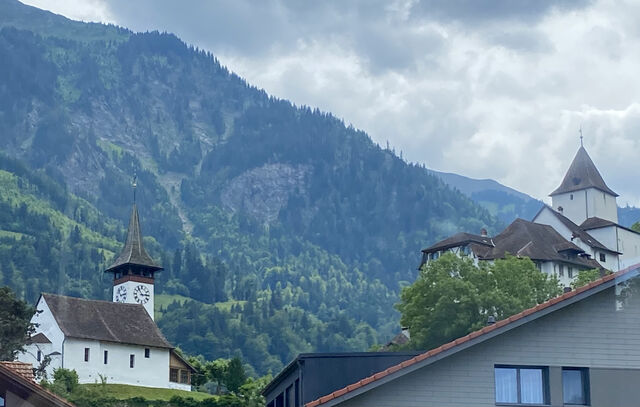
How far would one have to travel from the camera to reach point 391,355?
29531mm

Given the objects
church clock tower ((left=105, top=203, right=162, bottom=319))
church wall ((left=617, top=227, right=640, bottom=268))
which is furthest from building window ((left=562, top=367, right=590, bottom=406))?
church clock tower ((left=105, top=203, right=162, bottom=319))

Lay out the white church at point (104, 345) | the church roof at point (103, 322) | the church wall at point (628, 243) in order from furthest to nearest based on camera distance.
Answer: the church wall at point (628, 243) → the church roof at point (103, 322) → the white church at point (104, 345)

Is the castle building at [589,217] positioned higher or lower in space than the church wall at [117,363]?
higher

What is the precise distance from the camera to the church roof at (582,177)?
493ft

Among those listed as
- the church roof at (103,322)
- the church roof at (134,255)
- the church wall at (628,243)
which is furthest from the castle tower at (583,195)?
the church roof at (103,322)

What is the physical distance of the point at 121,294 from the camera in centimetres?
14812

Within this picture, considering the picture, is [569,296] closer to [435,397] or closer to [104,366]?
[435,397]

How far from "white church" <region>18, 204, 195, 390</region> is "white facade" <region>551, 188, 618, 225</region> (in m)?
48.4

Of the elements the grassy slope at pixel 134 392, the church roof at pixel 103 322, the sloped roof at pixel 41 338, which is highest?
the church roof at pixel 103 322

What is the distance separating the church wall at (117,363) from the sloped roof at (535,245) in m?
31.3

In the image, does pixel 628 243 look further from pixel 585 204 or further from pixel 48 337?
pixel 48 337

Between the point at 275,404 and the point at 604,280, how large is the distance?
12.9m

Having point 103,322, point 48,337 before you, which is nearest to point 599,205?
point 103,322

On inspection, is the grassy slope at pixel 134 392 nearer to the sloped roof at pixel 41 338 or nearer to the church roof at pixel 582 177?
the sloped roof at pixel 41 338
